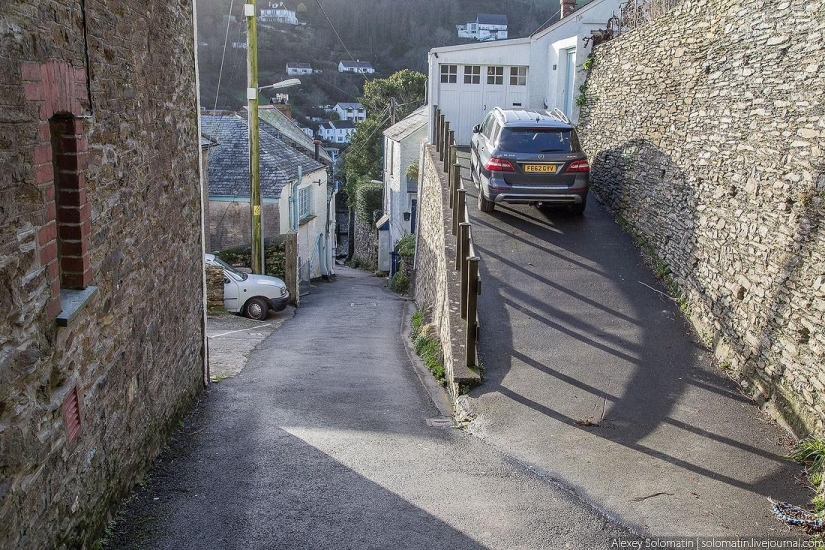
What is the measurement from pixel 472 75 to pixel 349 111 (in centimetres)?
5694

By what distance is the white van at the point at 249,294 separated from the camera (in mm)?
16875

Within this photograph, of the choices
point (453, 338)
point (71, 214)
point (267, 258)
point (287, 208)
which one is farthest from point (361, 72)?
point (71, 214)

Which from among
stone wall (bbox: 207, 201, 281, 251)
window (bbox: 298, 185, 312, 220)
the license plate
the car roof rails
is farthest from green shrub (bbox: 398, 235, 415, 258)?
the license plate

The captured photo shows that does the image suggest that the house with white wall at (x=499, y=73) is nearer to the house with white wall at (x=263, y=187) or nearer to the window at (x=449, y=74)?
the window at (x=449, y=74)

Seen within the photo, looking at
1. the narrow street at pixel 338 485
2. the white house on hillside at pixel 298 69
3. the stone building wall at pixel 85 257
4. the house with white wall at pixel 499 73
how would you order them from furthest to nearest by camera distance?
the white house on hillside at pixel 298 69
the house with white wall at pixel 499 73
the narrow street at pixel 338 485
the stone building wall at pixel 85 257

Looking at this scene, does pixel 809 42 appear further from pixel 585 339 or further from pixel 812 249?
pixel 585 339

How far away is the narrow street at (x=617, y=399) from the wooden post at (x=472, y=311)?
263mm

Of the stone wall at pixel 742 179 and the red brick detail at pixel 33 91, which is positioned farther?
the stone wall at pixel 742 179

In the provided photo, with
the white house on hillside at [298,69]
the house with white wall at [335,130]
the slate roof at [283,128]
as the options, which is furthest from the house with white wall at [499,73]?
the white house on hillside at [298,69]

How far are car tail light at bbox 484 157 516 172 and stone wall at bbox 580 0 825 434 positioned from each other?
225cm

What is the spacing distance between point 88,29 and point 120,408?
250cm

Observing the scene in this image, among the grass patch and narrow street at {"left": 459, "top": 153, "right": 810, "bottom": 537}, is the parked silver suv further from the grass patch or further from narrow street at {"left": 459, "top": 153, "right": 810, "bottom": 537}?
the grass patch

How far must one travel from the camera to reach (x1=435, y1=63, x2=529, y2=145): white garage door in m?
20.0

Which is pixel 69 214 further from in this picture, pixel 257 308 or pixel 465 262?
pixel 257 308
